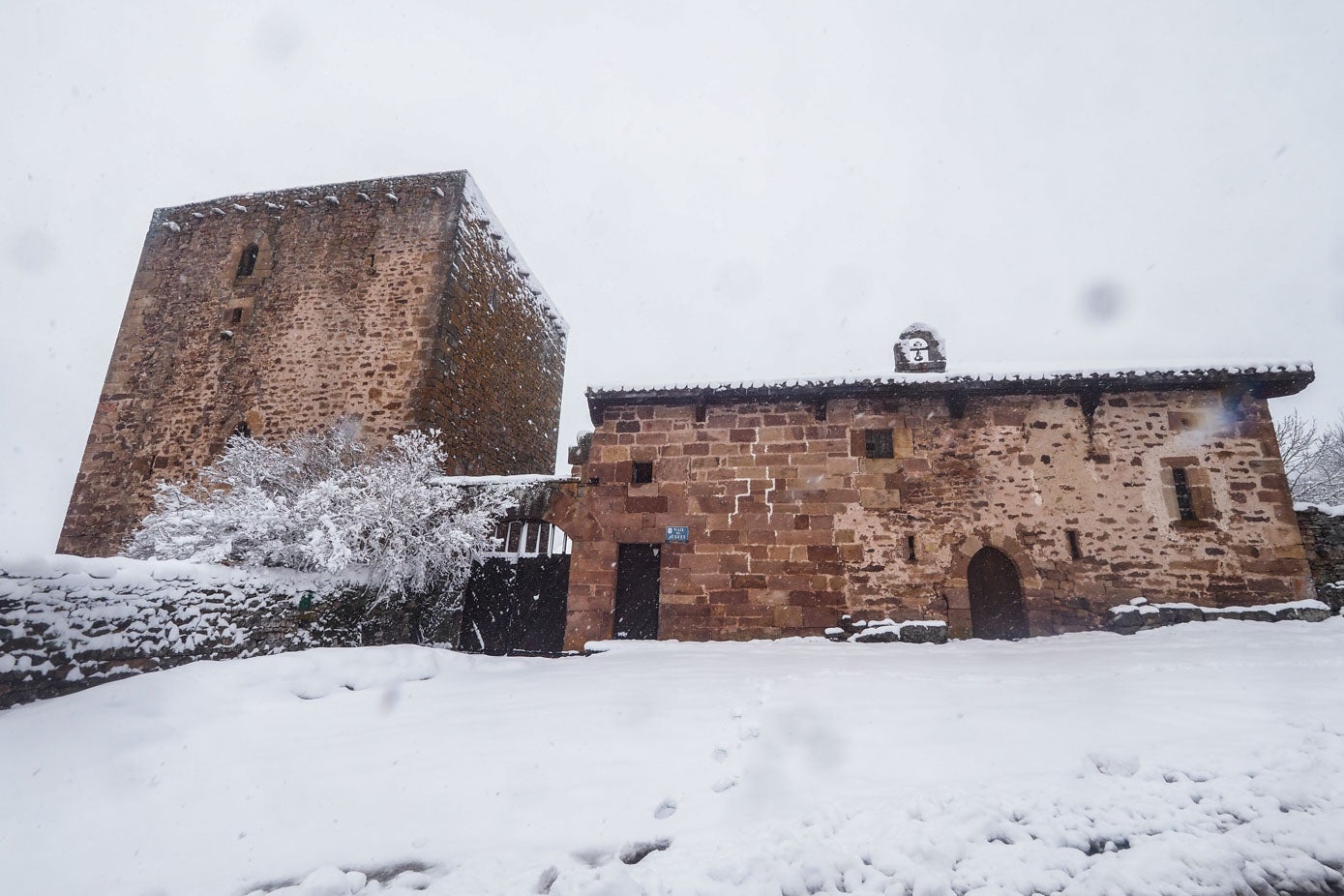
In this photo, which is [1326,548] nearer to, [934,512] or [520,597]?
[934,512]

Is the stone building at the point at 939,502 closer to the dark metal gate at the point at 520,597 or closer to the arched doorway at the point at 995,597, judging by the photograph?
the arched doorway at the point at 995,597

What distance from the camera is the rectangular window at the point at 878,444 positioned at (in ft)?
30.7

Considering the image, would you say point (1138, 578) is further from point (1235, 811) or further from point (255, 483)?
point (255, 483)

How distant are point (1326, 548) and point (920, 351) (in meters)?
5.83

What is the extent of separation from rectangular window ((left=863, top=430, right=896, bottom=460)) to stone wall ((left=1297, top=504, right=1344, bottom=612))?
5355 millimetres

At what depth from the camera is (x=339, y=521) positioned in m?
7.99

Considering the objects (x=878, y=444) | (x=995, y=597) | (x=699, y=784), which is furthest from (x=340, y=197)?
(x=995, y=597)

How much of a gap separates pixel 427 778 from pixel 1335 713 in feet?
18.9

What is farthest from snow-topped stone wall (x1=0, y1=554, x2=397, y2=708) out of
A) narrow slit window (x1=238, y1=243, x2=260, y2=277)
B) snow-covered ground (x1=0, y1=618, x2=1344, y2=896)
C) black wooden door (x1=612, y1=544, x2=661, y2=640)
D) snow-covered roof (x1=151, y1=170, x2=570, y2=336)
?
narrow slit window (x1=238, y1=243, x2=260, y2=277)

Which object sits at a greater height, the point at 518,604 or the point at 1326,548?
the point at 1326,548

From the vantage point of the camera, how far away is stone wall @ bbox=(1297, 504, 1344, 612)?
27.0 ft

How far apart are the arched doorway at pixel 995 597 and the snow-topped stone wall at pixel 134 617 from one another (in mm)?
8575

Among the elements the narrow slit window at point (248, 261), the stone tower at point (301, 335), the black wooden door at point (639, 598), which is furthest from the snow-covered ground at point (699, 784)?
the narrow slit window at point (248, 261)

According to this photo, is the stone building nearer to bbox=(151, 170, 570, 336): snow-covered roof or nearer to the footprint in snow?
the footprint in snow
